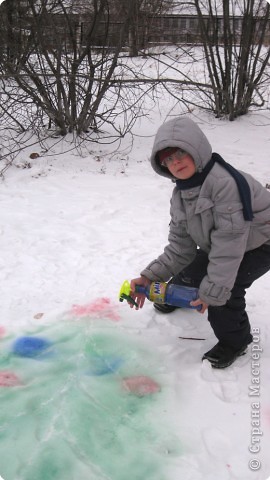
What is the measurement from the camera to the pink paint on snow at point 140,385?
7.02 ft

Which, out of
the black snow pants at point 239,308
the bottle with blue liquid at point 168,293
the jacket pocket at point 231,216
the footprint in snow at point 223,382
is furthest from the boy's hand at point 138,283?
the jacket pocket at point 231,216

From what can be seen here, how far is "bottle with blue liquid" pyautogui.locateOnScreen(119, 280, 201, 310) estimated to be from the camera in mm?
2307

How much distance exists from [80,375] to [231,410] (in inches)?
28.9

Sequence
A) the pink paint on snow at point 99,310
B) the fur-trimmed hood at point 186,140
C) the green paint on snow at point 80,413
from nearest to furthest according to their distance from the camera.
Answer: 1. the green paint on snow at point 80,413
2. the fur-trimmed hood at point 186,140
3. the pink paint on snow at point 99,310

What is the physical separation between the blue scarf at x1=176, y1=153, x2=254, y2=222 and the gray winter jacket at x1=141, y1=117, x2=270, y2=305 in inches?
0.7

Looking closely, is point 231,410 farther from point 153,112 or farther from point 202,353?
point 153,112

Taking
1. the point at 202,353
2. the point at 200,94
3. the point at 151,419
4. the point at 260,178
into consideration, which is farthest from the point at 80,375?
the point at 200,94

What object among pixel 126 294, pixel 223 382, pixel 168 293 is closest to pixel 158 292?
pixel 168 293

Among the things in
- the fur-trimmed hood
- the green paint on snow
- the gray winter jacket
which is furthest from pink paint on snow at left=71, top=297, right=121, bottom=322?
the fur-trimmed hood

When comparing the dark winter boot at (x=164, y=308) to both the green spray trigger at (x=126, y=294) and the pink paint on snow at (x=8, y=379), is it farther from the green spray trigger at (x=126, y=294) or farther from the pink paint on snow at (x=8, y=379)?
the pink paint on snow at (x=8, y=379)

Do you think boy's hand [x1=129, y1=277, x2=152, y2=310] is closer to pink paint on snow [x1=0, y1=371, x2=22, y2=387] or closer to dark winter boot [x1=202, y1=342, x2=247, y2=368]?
dark winter boot [x1=202, y1=342, x2=247, y2=368]

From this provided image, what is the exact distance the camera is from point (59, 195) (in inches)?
184

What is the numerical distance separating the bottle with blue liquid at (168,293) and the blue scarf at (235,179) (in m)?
0.52

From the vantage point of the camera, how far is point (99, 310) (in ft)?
9.11
